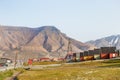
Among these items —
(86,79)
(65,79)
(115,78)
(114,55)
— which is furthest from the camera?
(114,55)

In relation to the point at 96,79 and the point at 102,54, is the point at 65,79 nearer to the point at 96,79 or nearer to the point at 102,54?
the point at 96,79

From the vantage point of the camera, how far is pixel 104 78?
156 ft

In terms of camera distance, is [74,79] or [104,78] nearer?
[104,78]

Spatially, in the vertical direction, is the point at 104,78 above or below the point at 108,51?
below

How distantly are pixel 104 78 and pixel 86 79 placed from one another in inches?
130

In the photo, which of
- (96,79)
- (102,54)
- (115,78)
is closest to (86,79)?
(96,79)

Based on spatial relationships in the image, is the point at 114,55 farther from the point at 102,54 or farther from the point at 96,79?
the point at 96,79

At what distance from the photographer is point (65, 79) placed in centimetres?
5353

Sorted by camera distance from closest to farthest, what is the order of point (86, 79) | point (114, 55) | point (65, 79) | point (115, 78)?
point (115, 78) < point (86, 79) < point (65, 79) < point (114, 55)

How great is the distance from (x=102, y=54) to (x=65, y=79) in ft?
486

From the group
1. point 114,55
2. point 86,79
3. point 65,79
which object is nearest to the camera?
point 86,79

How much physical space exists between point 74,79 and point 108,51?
498 ft

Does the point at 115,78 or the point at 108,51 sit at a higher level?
the point at 108,51

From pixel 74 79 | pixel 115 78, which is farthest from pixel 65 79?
pixel 115 78
